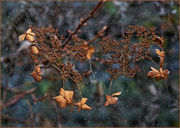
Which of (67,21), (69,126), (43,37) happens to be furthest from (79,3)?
(69,126)

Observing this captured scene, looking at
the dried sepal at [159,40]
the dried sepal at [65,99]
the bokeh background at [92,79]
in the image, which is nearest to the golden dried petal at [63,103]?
the dried sepal at [65,99]

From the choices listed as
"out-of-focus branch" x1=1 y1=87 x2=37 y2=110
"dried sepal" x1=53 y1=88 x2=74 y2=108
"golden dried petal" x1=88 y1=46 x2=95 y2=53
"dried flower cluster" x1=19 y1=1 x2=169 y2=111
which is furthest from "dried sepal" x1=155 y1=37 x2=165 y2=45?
"out-of-focus branch" x1=1 y1=87 x2=37 y2=110

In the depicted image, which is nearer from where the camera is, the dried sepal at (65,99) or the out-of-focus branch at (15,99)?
the dried sepal at (65,99)

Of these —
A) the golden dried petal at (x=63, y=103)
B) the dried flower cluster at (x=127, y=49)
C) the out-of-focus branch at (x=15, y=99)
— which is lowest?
the out-of-focus branch at (x=15, y=99)

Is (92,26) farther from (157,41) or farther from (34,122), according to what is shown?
(34,122)

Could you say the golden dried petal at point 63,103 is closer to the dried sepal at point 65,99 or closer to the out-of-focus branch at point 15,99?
the dried sepal at point 65,99

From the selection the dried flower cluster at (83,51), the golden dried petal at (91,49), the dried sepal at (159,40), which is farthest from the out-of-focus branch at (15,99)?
the dried sepal at (159,40)

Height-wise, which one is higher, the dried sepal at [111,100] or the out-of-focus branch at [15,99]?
the dried sepal at [111,100]
